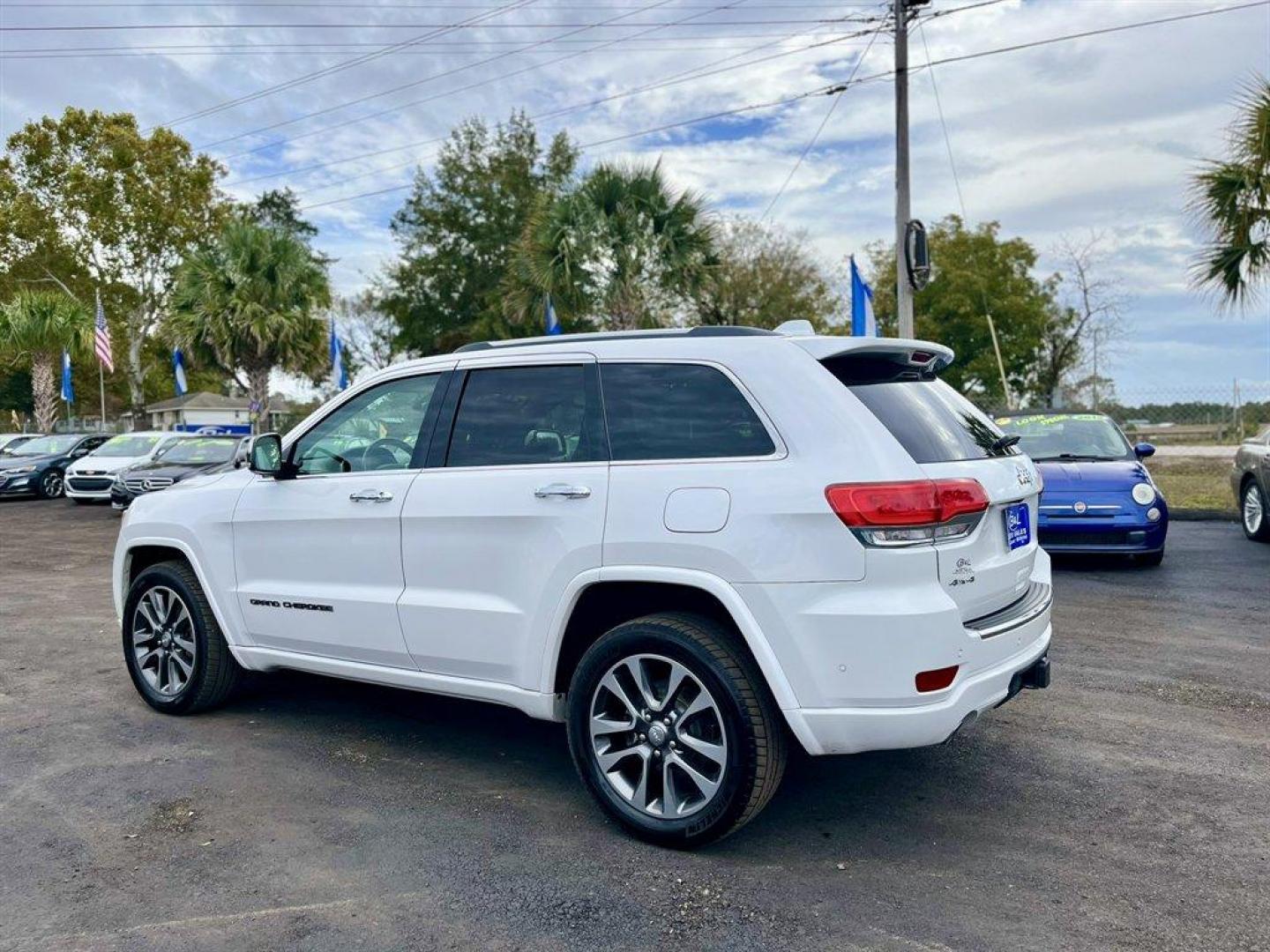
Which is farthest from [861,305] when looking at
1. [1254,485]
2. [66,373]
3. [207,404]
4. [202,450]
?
[207,404]

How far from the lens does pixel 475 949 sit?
9.72ft

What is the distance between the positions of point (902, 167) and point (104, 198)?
36571 millimetres

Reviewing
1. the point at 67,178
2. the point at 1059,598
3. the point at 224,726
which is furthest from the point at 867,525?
the point at 67,178

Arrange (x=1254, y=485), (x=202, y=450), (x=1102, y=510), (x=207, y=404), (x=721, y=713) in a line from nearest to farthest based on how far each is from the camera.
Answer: (x=721, y=713)
(x=1102, y=510)
(x=1254, y=485)
(x=202, y=450)
(x=207, y=404)

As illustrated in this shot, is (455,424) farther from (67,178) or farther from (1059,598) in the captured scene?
(67,178)

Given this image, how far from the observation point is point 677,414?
372cm

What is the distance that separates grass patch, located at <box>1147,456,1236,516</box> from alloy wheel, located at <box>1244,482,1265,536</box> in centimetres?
202

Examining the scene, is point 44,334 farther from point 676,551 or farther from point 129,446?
point 676,551

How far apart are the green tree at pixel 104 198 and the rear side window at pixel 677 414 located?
137 feet

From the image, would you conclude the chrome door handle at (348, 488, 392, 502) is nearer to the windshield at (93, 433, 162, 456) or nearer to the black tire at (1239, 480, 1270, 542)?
the black tire at (1239, 480, 1270, 542)

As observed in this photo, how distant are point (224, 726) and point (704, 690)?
9.56ft

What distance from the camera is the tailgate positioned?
11.1 feet

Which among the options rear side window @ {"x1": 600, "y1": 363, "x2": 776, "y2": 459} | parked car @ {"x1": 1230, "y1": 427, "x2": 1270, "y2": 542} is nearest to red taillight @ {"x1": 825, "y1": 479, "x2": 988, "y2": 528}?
rear side window @ {"x1": 600, "y1": 363, "x2": 776, "y2": 459}

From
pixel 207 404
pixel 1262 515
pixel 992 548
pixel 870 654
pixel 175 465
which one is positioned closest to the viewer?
pixel 870 654
